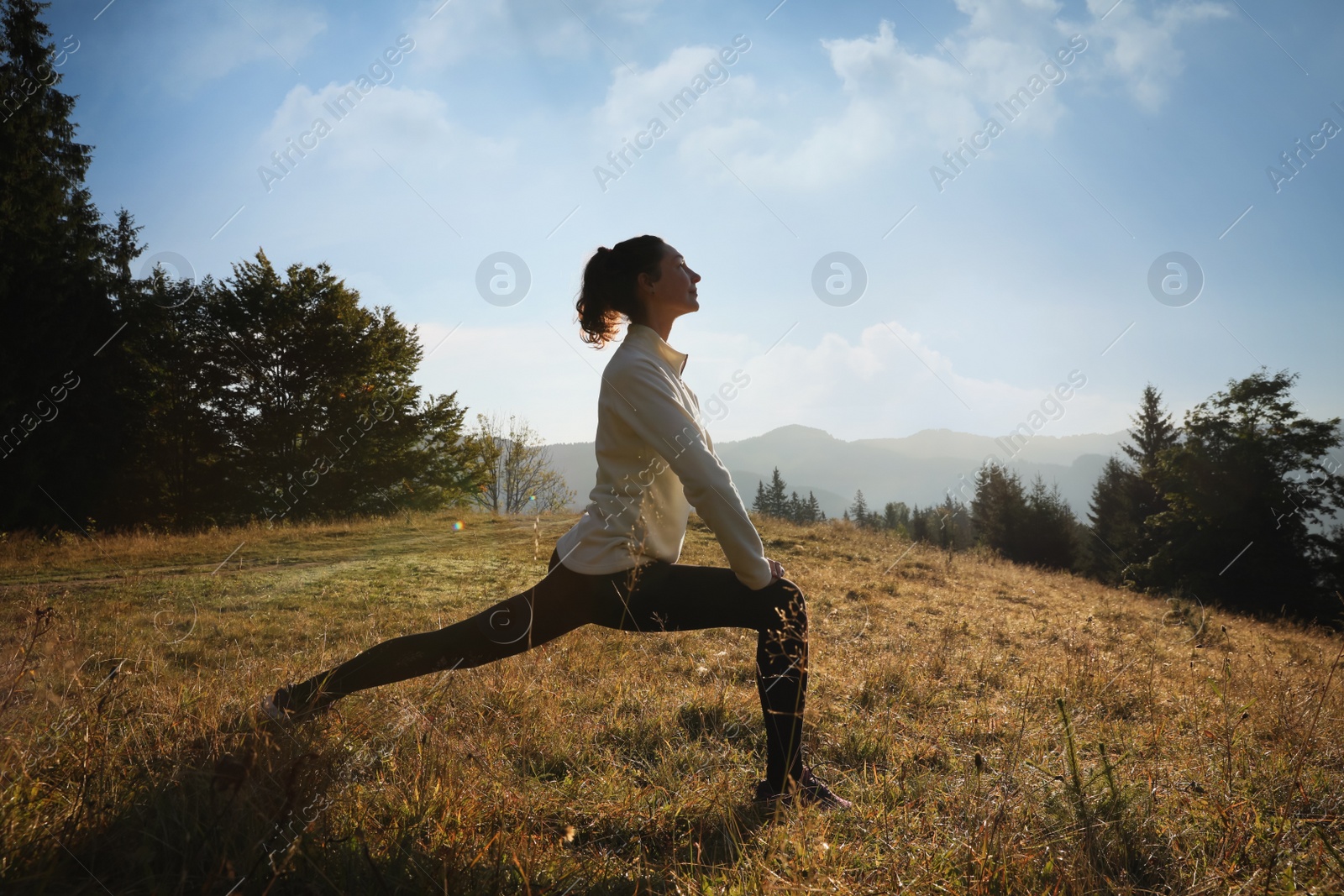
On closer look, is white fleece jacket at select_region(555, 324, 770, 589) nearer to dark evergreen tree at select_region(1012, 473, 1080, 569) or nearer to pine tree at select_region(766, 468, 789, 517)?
dark evergreen tree at select_region(1012, 473, 1080, 569)

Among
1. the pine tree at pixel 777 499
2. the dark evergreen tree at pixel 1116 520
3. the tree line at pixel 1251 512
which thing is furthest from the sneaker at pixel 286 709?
the pine tree at pixel 777 499

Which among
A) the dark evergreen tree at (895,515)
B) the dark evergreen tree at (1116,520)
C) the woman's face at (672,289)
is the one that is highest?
the woman's face at (672,289)

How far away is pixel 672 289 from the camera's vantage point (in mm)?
2832

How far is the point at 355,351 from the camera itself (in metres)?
25.7

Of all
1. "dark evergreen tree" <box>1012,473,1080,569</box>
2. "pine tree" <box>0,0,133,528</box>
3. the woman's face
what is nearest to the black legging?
the woman's face

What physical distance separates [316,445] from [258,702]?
25307 millimetres

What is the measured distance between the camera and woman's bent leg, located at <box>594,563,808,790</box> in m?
2.31

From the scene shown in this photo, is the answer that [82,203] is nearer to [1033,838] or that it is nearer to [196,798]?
[196,798]

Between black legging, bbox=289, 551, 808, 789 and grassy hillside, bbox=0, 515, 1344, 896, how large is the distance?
243 mm

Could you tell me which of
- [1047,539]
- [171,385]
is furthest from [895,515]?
[171,385]

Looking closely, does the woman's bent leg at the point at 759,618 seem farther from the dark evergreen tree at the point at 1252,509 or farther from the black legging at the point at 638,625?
the dark evergreen tree at the point at 1252,509

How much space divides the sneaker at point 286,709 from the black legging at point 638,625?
31mm

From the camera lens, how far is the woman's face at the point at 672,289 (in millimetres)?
2830

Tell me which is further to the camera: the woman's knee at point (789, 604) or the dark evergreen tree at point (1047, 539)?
the dark evergreen tree at point (1047, 539)
